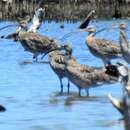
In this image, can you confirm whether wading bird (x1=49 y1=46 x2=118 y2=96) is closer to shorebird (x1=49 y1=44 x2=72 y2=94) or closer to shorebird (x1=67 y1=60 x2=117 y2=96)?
shorebird (x1=67 y1=60 x2=117 y2=96)

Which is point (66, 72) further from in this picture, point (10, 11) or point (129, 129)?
point (10, 11)

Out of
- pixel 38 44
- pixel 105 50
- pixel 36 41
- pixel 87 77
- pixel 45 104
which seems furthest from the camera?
pixel 36 41

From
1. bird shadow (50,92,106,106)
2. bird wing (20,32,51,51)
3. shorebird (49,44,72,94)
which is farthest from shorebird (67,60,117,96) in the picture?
bird wing (20,32,51,51)

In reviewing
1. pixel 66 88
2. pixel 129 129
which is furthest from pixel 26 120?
pixel 129 129

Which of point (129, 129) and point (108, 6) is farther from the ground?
point (129, 129)

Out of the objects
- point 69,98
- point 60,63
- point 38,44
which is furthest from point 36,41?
point 69,98

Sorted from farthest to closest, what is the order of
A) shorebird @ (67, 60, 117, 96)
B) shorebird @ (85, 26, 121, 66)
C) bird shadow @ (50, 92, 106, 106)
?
shorebird @ (85, 26, 121, 66)
shorebird @ (67, 60, 117, 96)
bird shadow @ (50, 92, 106, 106)

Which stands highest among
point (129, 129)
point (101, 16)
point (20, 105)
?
point (129, 129)

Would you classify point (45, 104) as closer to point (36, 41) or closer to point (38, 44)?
point (38, 44)

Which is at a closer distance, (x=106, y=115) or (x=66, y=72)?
(x=106, y=115)

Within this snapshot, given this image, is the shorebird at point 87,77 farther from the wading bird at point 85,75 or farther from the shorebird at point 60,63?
the shorebird at point 60,63

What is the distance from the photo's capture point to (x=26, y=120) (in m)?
8.81

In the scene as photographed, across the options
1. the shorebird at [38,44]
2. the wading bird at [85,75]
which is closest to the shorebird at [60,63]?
the wading bird at [85,75]

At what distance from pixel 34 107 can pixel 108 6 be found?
31565 mm
